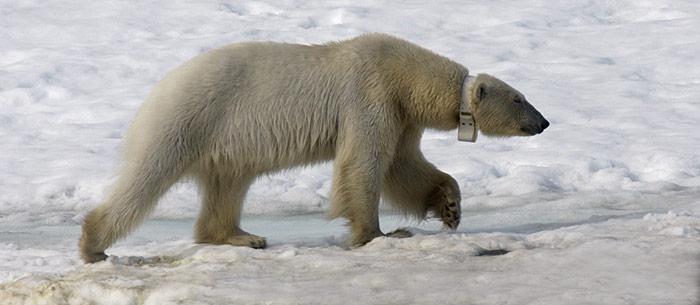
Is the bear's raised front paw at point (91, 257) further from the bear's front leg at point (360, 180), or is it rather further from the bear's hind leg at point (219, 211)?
the bear's front leg at point (360, 180)

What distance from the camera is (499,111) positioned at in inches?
260

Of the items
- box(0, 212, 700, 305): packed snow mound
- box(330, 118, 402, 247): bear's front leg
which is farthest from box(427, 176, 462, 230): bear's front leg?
box(0, 212, 700, 305): packed snow mound

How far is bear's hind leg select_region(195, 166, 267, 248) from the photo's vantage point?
21.3 feet

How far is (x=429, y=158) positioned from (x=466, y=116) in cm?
321

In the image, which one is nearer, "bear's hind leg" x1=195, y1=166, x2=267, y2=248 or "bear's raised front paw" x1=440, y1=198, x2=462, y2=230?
"bear's hind leg" x1=195, y1=166, x2=267, y2=248

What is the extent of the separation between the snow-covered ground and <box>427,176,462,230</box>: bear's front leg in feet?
0.35

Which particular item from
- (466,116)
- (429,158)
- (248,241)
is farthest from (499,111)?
(429,158)

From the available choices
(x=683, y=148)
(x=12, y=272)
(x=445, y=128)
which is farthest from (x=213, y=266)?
(x=683, y=148)

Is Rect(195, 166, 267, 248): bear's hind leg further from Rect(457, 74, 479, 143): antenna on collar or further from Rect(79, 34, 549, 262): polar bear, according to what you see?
Rect(457, 74, 479, 143): antenna on collar

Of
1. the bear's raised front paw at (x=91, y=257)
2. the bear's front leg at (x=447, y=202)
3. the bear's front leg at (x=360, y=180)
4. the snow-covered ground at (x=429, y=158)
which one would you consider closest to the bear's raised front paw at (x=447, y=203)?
the bear's front leg at (x=447, y=202)

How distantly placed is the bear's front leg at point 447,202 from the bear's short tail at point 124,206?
1.66 metres

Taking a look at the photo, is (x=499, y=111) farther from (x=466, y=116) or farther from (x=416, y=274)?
(x=416, y=274)

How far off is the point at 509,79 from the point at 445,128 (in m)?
6.37

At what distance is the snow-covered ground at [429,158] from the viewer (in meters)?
4.58
